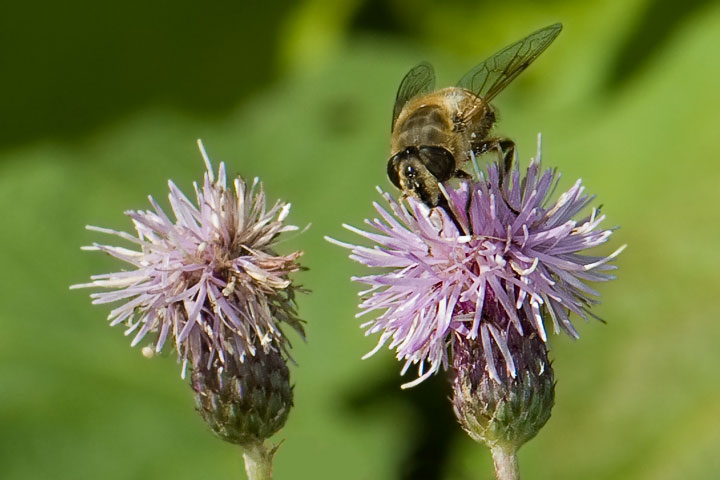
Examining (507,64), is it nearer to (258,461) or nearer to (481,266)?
(481,266)

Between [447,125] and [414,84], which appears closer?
[447,125]

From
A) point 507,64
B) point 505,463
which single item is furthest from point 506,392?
point 507,64

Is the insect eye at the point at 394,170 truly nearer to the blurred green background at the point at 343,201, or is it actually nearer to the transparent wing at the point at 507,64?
the transparent wing at the point at 507,64

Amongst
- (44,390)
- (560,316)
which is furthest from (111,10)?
(560,316)

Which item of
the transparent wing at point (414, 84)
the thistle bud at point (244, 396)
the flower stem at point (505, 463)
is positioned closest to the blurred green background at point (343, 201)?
the transparent wing at point (414, 84)

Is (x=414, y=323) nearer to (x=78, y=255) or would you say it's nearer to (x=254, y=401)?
(x=254, y=401)

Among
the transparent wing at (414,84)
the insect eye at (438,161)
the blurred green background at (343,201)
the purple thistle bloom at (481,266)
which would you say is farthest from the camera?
the blurred green background at (343,201)
